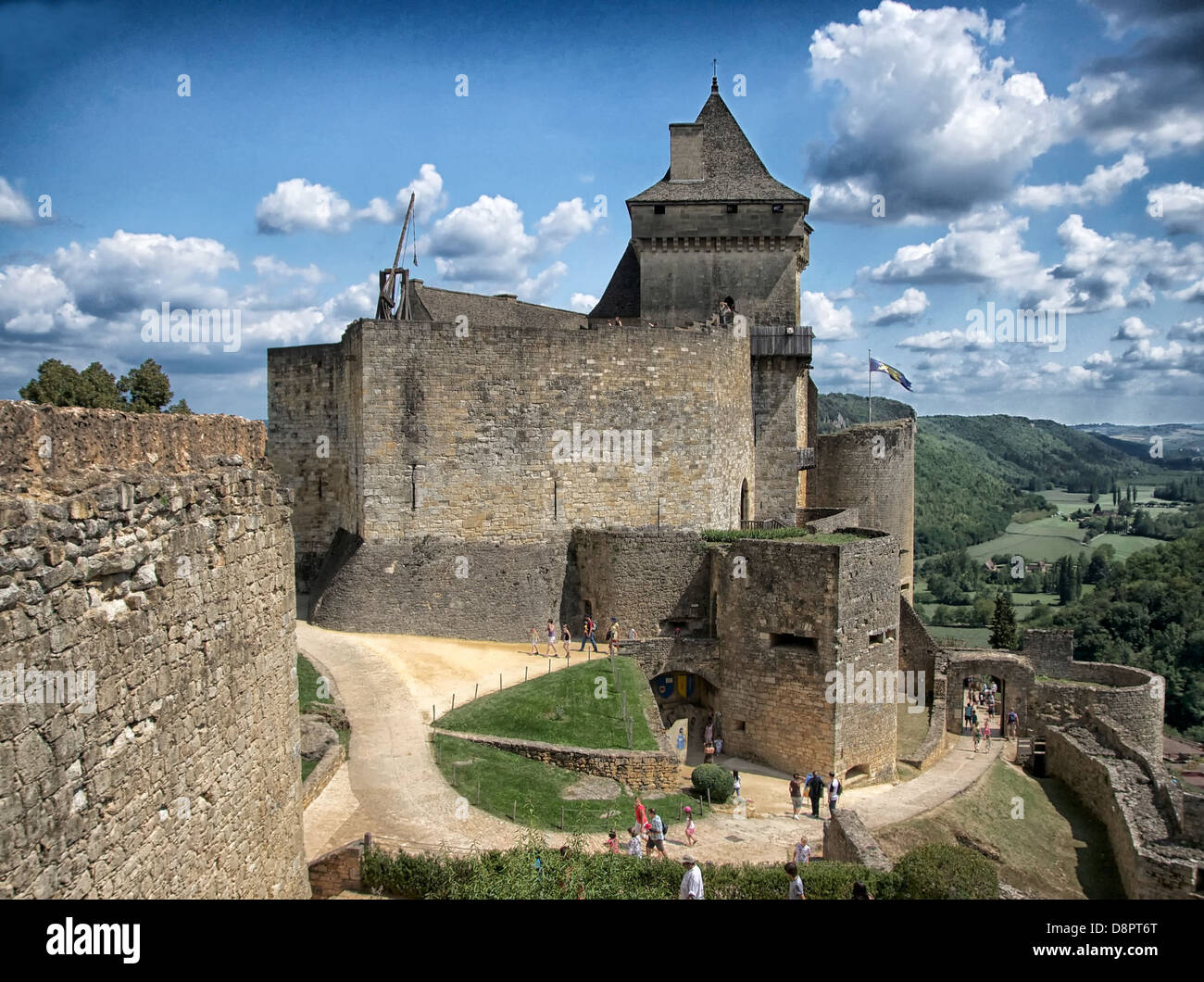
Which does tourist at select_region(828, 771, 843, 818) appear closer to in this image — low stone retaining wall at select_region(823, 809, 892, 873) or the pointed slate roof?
low stone retaining wall at select_region(823, 809, 892, 873)

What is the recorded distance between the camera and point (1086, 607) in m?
70.1

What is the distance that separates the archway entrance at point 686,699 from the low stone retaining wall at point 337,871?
13.3 metres

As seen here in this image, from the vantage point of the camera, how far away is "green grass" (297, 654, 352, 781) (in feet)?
51.5

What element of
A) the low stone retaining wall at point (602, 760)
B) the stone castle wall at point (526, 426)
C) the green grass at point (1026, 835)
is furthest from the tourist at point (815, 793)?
the stone castle wall at point (526, 426)

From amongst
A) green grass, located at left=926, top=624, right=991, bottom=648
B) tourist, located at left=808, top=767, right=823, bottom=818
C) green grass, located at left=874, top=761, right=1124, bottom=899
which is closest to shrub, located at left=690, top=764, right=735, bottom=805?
tourist, located at left=808, top=767, right=823, bottom=818

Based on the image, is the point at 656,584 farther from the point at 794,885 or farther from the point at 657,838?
the point at 794,885

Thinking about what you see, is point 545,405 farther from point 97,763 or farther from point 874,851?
point 97,763

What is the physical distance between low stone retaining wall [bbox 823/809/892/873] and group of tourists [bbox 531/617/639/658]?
8267mm

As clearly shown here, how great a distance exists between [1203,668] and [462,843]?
6051 centimetres

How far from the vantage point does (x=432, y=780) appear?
15969mm

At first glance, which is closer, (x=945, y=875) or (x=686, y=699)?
(x=945, y=875)

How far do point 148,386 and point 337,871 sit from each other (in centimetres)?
2400

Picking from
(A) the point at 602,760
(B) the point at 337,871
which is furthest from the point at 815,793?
(B) the point at 337,871

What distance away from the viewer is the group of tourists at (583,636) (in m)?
24.3
